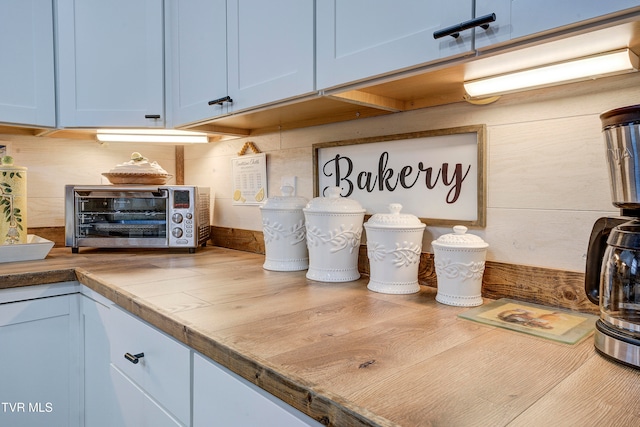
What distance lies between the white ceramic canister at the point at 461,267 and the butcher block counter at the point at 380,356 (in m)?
0.06

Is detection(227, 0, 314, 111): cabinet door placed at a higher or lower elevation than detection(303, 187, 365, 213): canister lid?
higher

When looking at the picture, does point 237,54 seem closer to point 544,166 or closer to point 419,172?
point 419,172

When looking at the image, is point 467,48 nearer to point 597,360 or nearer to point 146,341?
point 597,360

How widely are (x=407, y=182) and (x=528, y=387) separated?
752mm

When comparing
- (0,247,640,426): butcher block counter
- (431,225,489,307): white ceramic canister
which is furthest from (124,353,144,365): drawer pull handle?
(431,225,489,307): white ceramic canister

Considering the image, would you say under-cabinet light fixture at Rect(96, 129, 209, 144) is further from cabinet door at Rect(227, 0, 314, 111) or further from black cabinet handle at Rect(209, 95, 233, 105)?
cabinet door at Rect(227, 0, 314, 111)

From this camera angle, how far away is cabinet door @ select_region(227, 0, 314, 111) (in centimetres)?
112

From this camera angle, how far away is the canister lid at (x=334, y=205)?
4.09 feet

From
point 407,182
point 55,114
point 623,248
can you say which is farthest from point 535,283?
point 55,114

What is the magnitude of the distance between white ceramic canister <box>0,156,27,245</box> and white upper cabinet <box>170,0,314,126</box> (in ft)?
2.07

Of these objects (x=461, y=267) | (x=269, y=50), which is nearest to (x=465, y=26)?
(x=461, y=267)

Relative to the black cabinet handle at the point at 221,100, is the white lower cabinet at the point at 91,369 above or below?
below

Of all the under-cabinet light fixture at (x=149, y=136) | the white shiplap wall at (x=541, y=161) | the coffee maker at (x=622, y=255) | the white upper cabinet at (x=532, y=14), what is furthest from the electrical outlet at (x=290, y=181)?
the coffee maker at (x=622, y=255)

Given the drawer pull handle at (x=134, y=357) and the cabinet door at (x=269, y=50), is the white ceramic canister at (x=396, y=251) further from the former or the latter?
the drawer pull handle at (x=134, y=357)
